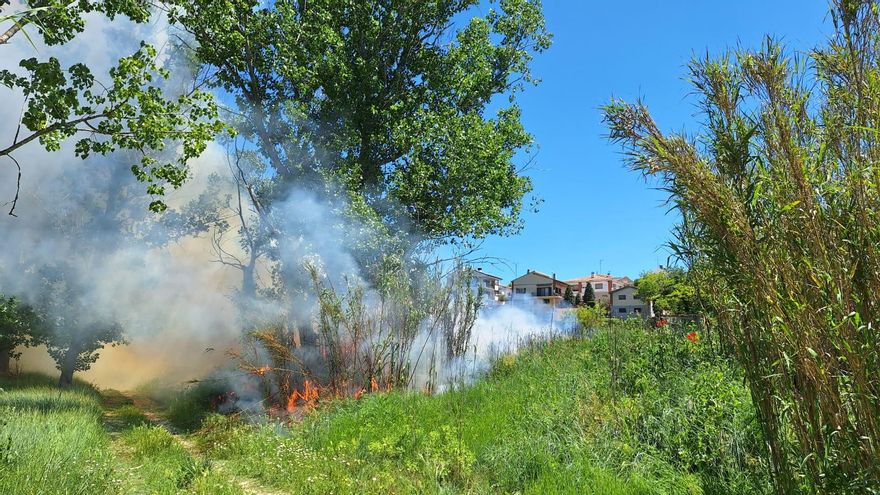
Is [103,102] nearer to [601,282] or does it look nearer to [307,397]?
[307,397]

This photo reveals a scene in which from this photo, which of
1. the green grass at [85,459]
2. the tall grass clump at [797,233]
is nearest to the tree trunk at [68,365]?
the green grass at [85,459]

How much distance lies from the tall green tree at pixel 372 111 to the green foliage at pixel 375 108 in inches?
1.1

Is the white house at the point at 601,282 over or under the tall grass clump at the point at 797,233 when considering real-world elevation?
over

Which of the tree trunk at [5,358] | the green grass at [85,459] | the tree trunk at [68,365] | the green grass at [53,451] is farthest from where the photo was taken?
the tree trunk at [68,365]

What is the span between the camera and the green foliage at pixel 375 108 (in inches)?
461

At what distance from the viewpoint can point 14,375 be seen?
47.5 ft

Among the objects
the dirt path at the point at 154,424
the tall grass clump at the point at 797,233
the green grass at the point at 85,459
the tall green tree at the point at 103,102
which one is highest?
the tall green tree at the point at 103,102

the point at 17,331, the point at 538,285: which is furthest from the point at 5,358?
the point at 538,285

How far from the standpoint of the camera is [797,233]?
2574mm

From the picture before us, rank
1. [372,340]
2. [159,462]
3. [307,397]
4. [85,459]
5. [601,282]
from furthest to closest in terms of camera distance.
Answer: [601,282] < [372,340] < [307,397] < [159,462] < [85,459]

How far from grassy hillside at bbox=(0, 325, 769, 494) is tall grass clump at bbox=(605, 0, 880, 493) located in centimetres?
106

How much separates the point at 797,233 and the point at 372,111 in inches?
417

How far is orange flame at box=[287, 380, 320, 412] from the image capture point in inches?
354

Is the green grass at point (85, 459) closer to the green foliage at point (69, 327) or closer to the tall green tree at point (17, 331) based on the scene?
the tall green tree at point (17, 331)
